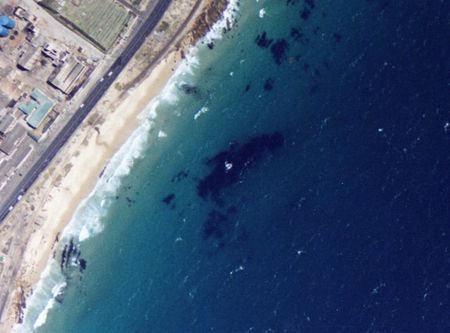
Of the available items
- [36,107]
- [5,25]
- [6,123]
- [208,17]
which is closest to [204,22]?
[208,17]

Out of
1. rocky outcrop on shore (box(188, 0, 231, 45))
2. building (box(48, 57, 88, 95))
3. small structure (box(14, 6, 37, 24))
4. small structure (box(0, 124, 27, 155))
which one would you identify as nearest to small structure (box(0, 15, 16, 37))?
small structure (box(14, 6, 37, 24))

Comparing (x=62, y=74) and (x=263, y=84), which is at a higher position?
(x=263, y=84)

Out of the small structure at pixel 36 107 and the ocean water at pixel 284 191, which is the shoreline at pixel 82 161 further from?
the small structure at pixel 36 107

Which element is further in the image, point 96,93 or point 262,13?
point 96,93

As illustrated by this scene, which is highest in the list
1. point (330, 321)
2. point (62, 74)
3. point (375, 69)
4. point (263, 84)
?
point (375, 69)

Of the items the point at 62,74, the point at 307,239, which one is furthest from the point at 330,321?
the point at 62,74

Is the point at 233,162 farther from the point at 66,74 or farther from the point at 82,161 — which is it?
the point at 66,74

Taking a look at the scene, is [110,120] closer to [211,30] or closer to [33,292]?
[211,30]
